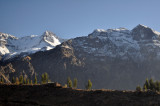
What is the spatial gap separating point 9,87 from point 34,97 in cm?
926

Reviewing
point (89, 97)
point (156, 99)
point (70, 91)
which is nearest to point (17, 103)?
point (70, 91)

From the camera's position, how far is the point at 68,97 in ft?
156

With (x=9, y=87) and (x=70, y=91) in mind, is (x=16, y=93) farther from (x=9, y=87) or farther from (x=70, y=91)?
(x=70, y=91)

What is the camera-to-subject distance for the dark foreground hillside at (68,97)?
144ft

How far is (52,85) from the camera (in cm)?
5231

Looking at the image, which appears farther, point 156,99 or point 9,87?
point 9,87

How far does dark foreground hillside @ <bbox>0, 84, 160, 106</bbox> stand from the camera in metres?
43.8

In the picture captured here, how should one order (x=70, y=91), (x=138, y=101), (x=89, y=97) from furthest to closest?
(x=70, y=91)
(x=89, y=97)
(x=138, y=101)

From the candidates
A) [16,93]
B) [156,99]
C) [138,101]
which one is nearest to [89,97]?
[138,101]

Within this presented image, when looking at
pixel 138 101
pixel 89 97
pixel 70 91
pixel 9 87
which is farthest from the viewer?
pixel 9 87

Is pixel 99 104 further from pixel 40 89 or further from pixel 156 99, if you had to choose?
pixel 40 89

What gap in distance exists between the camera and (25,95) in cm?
4947

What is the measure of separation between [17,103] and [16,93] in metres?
5.26

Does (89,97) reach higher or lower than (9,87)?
lower
